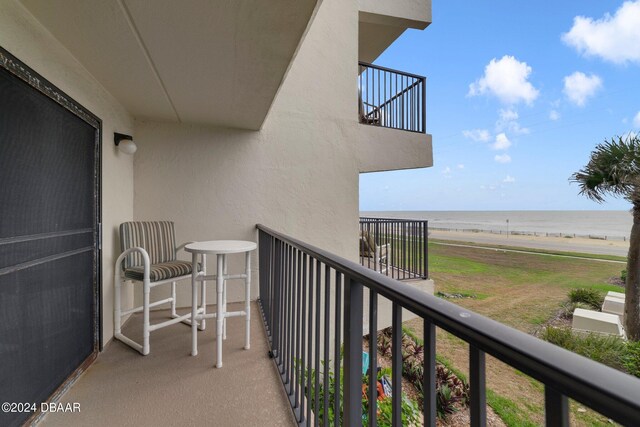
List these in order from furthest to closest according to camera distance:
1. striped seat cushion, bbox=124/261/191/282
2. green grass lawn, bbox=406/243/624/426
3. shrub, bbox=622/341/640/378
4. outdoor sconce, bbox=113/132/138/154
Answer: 1. shrub, bbox=622/341/640/378
2. green grass lawn, bbox=406/243/624/426
3. outdoor sconce, bbox=113/132/138/154
4. striped seat cushion, bbox=124/261/191/282

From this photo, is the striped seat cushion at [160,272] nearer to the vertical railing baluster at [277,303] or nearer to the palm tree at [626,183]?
the vertical railing baluster at [277,303]

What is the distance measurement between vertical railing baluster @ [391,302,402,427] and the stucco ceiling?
4.88 feet

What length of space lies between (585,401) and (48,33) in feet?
8.51

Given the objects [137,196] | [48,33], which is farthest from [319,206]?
[48,33]

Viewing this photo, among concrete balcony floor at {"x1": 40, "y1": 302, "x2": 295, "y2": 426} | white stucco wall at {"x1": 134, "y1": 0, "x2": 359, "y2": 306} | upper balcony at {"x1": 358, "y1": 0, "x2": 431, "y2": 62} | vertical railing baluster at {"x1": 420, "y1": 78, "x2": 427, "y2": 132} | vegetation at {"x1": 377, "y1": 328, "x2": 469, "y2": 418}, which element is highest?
upper balcony at {"x1": 358, "y1": 0, "x2": 431, "y2": 62}

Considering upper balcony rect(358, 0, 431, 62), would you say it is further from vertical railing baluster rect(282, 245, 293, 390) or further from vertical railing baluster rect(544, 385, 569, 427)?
vertical railing baluster rect(544, 385, 569, 427)

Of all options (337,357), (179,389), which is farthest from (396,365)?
(179,389)

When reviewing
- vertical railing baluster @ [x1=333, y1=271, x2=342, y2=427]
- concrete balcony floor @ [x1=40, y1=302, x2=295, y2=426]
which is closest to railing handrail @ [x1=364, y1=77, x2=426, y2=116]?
concrete balcony floor @ [x1=40, y1=302, x2=295, y2=426]

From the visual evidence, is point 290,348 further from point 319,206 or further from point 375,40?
point 375,40

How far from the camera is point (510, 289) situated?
11188 mm

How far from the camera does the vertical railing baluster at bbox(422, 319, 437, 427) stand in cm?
65

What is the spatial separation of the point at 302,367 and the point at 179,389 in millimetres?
861

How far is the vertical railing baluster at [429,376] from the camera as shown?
0.65m

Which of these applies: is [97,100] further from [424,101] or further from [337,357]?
[424,101]
